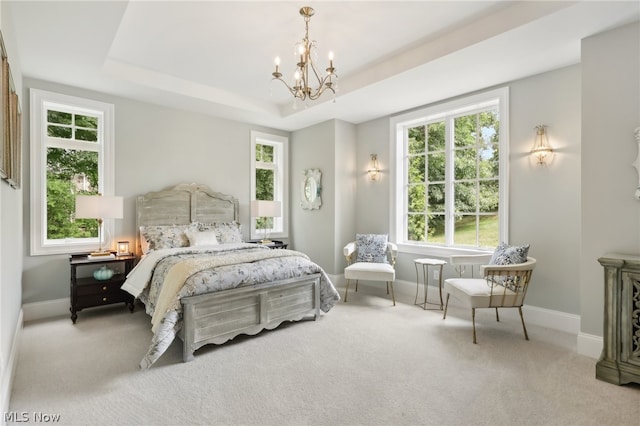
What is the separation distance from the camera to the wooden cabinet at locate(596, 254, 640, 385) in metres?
2.28

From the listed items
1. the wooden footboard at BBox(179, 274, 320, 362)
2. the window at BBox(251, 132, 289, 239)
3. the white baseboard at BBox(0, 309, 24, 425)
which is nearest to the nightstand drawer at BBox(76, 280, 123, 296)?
the white baseboard at BBox(0, 309, 24, 425)

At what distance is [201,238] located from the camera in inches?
167

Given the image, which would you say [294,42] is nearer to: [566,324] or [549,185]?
[549,185]

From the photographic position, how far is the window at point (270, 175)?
560cm

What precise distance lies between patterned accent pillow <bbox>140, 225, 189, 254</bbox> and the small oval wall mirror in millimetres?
2112

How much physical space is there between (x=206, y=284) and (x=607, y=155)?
3464 millimetres

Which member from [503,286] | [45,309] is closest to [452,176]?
[503,286]

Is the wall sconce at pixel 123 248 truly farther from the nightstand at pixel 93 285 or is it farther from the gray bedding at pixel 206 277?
the gray bedding at pixel 206 277

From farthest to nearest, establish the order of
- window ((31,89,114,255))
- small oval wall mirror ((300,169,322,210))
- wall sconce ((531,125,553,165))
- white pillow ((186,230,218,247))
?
small oval wall mirror ((300,169,322,210)) → white pillow ((186,230,218,247)) → window ((31,89,114,255)) → wall sconce ((531,125,553,165))

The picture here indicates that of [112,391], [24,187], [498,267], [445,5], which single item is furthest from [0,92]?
[498,267]

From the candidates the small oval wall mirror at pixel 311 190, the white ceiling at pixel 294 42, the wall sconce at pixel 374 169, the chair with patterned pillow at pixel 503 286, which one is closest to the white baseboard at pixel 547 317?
the chair with patterned pillow at pixel 503 286

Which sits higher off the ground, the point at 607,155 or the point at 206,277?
the point at 607,155

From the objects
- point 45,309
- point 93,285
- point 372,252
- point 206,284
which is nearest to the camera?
point 206,284

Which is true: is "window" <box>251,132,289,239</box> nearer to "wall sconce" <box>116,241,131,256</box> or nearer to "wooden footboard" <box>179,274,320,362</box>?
"wall sconce" <box>116,241,131,256</box>
